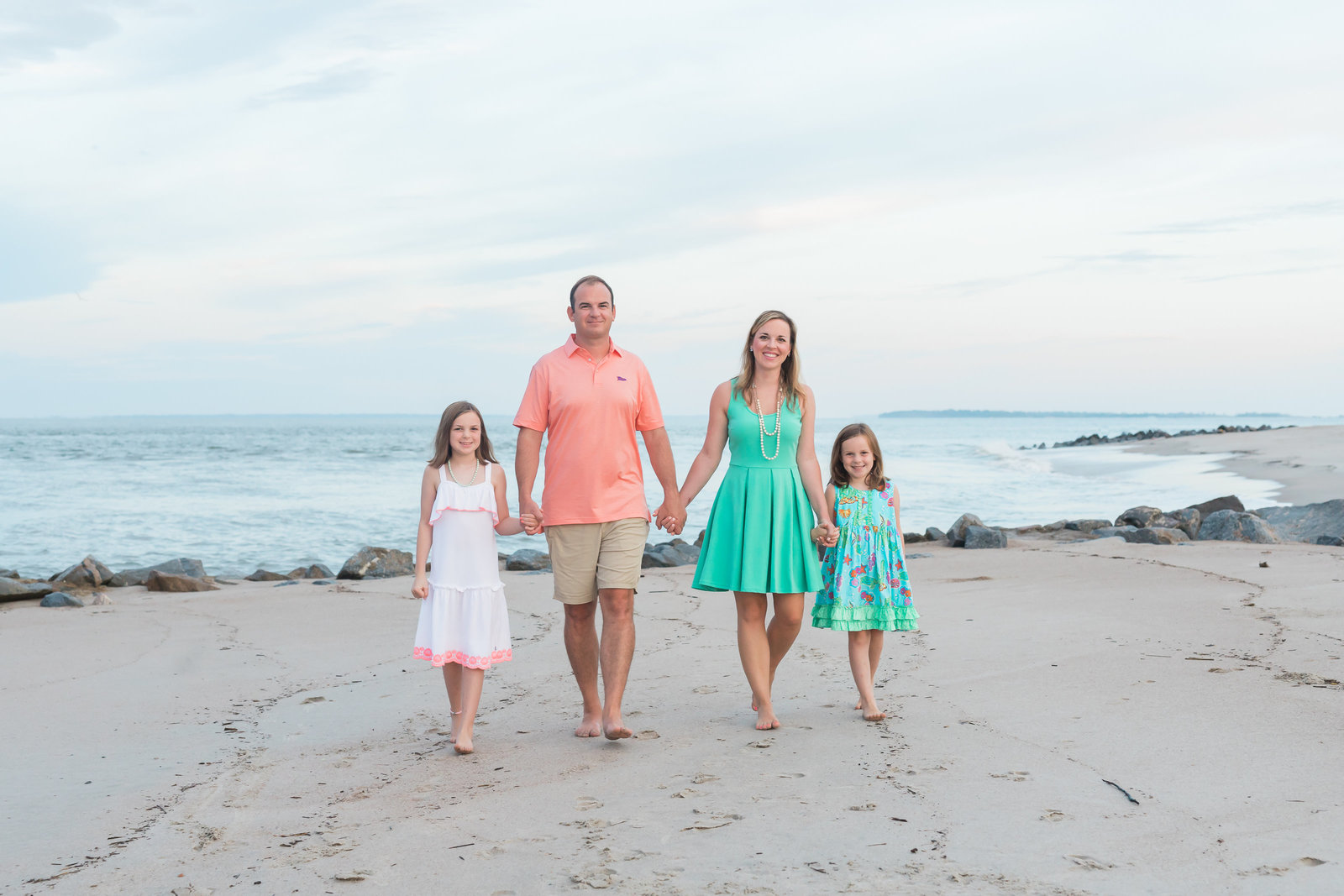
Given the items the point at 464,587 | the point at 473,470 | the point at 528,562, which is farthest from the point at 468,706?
the point at 528,562

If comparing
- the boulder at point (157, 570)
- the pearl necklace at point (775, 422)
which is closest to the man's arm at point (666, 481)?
the pearl necklace at point (775, 422)

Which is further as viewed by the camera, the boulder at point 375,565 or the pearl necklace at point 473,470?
the boulder at point 375,565

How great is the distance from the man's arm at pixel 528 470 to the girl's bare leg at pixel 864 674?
1.29 m

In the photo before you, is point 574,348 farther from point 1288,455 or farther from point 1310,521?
point 1288,455

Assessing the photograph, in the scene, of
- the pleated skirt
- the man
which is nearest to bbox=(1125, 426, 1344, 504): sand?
the pleated skirt

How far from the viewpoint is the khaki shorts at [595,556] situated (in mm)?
4652

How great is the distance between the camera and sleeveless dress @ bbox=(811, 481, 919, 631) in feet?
15.8

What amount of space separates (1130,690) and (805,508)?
6.10 feet

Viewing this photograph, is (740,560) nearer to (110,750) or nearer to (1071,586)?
(110,750)

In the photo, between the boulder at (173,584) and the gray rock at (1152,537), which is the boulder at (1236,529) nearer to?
the gray rock at (1152,537)

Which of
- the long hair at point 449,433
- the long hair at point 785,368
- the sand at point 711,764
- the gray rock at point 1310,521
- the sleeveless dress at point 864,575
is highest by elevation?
the long hair at point 785,368

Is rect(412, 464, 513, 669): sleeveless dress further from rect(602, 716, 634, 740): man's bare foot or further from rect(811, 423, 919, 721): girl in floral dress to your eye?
rect(811, 423, 919, 721): girl in floral dress

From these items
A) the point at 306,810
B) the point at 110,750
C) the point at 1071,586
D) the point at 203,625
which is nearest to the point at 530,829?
the point at 306,810

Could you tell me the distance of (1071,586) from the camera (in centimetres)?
809
